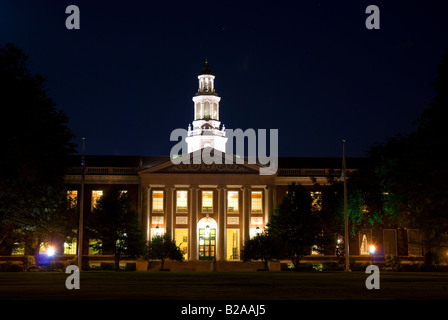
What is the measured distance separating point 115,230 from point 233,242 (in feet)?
56.0

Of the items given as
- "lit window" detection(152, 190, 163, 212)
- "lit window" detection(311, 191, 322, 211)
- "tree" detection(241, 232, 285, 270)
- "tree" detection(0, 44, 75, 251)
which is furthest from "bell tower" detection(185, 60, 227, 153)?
"tree" detection(0, 44, 75, 251)

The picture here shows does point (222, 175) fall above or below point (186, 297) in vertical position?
above

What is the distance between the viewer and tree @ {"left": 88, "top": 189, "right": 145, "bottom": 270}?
53844mm

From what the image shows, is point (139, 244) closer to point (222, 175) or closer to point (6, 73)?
point (222, 175)

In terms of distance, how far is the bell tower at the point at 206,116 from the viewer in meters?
77.0

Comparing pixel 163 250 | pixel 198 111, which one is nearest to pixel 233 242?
pixel 163 250

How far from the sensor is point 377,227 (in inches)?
2279

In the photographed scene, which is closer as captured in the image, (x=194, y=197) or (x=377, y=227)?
(x=377, y=227)

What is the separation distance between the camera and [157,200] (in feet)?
223

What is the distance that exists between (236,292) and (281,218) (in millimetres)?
33643

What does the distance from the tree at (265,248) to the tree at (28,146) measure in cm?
2013

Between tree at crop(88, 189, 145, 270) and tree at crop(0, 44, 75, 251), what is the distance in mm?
20158
